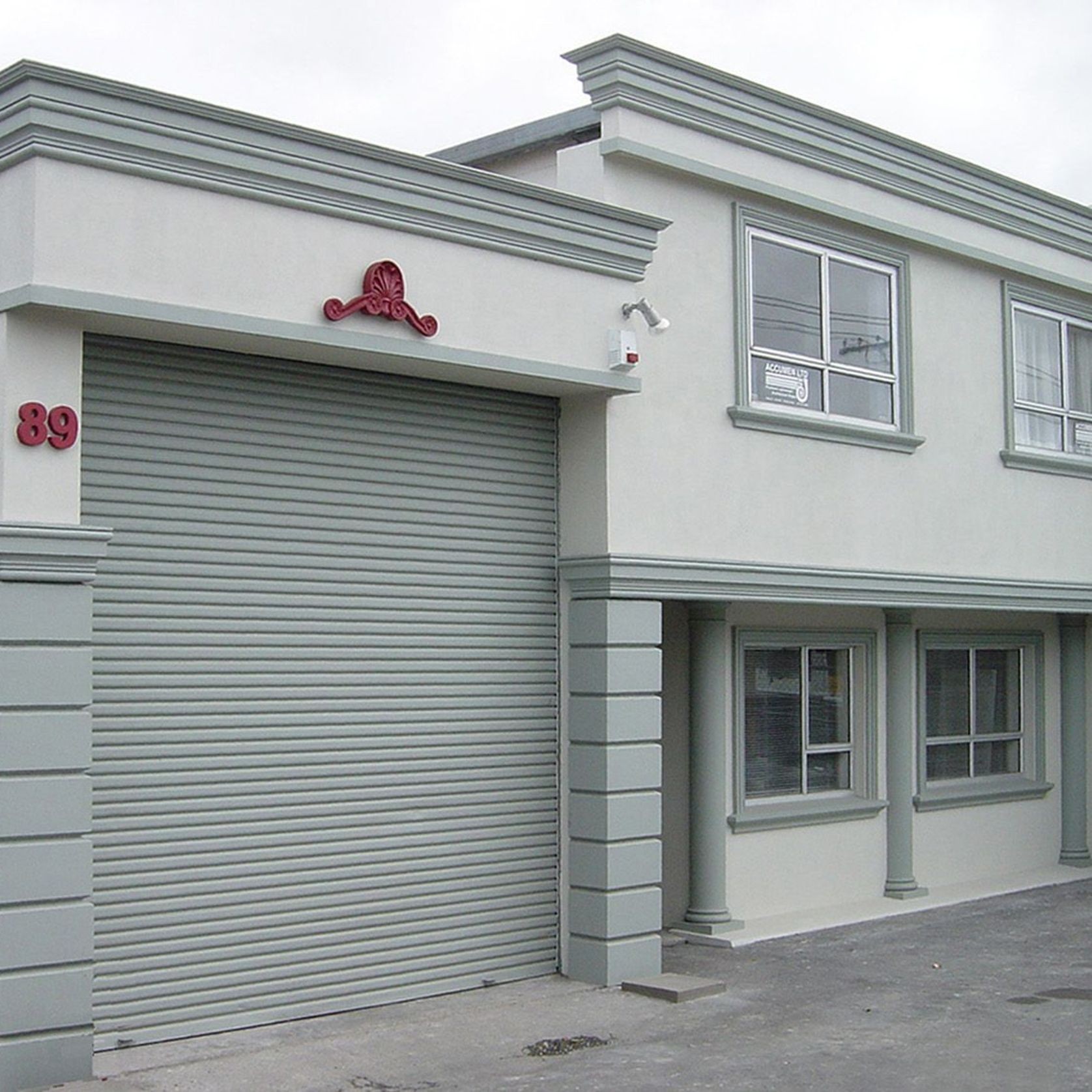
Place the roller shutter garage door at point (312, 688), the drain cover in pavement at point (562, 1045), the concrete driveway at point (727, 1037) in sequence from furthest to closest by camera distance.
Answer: the drain cover in pavement at point (562, 1045) < the roller shutter garage door at point (312, 688) < the concrete driveway at point (727, 1037)

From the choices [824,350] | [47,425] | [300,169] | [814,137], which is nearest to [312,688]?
[47,425]

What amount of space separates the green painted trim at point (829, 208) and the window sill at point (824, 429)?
5.14ft

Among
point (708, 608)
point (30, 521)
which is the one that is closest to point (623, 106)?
point (708, 608)

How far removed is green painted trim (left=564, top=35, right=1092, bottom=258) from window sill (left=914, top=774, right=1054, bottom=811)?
16.3ft

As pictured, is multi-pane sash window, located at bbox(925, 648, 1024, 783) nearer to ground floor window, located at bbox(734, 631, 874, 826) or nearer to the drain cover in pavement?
ground floor window, located at bbox(734, 631, 874, 826)

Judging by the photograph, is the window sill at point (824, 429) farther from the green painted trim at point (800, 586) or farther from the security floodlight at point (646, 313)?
the security floodlight at point (646, 313)

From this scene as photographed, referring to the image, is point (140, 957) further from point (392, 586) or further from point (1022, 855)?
point (1022, 855)

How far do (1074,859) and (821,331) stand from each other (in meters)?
6.44

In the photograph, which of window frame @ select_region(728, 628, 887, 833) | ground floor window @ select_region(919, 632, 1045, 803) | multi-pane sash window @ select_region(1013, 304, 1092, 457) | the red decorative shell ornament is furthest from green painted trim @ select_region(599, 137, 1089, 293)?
ground floor window @ select_region(919, 632, 1045, 803)

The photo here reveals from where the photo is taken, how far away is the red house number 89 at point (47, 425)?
7668 millimetres

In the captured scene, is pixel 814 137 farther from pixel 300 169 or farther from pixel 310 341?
pixel 310 341

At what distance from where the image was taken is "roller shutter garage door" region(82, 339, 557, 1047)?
8453mm

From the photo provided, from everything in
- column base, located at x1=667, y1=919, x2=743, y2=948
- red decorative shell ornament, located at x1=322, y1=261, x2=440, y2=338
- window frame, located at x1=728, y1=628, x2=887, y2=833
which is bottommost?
column base, located at x1=667, y1=919, x2=743, y2=948

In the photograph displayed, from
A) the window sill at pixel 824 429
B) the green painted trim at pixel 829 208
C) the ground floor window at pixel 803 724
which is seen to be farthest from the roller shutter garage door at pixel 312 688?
the ground floor window at pixel 803 724
